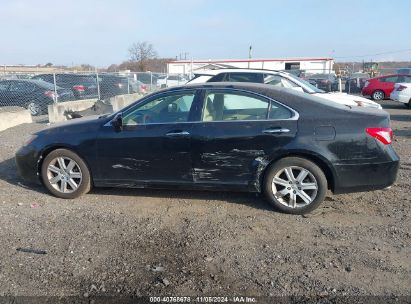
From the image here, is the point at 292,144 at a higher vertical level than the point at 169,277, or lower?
higher

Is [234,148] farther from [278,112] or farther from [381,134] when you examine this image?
[381,134]

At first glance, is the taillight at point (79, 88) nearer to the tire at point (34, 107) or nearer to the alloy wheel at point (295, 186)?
the tire at point (34, 107)

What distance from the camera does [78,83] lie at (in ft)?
55.7

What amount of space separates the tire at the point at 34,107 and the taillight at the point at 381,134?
13.4 meters

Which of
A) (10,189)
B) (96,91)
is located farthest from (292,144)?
(96,91)

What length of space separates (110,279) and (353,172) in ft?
9.57

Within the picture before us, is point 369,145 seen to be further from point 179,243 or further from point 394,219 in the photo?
point 179,243

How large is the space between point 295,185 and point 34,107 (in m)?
13.0

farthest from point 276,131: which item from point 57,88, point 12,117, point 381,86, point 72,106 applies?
point 381,86

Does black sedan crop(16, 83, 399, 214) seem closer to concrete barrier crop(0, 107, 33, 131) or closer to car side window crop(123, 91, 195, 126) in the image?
car side window crop(123, 91, 195, 126)

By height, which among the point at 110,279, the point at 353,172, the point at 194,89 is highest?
the point at 194,89

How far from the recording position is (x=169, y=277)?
3.27 meters

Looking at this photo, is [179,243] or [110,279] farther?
[179,243]

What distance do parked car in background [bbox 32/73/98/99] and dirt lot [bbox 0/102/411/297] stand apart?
11.7 m
